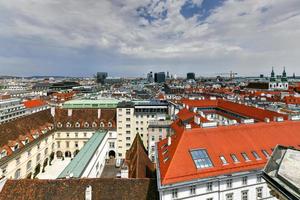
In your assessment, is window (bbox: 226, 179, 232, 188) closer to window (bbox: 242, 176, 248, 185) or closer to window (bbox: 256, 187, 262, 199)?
window (bbox: 242, 176, 248, 185)

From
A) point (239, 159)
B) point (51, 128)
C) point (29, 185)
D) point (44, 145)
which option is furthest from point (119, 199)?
point (51, 128)

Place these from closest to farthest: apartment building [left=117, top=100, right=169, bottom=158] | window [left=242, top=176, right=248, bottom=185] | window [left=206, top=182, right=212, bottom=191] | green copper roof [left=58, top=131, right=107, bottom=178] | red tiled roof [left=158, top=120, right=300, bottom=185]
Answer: red tiled roof [left=158, top=120, right=300, bottom=185], window [left=206, top=182, right=212, bottom=191], window [left=242, top=176, right=248, bottom=185], green copper roof [left=58, top=131, right=107, bottom=178], apartment building [left=117, top=100, right=169, bottom=158]

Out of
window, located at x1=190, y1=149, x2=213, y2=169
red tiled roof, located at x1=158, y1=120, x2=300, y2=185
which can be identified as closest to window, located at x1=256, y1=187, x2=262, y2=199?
red tiled roof, located at x1=158, y1=120, x2=300, y2=185

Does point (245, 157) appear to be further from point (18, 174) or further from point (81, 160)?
point (18, 174)

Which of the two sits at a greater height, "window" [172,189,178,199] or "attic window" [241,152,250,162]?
"attic window" [241,152,250,162]

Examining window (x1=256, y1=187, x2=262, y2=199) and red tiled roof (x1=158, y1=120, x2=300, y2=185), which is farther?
window (x1=256, y1=187, x2=262, y2=199)

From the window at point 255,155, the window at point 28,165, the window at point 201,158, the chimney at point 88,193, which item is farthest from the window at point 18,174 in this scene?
the window at point 255,155

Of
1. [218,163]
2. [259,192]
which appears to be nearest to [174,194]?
[218,163]

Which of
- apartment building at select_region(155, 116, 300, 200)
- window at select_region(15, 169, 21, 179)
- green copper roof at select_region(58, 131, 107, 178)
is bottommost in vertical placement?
window at select_region(15, 169, 21, 179)
